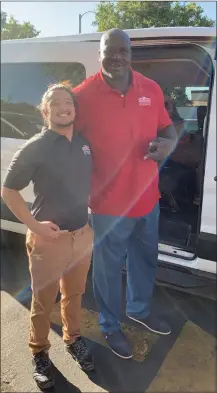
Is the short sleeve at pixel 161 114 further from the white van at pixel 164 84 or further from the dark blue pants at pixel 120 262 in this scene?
the dark blue pants at pixel 120 262

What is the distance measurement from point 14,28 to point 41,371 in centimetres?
133

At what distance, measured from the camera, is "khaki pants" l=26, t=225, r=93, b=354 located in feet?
4.54

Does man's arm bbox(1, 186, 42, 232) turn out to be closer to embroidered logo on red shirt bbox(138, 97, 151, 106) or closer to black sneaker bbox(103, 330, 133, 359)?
embroidered logo on red shirt bbox(138, 97, 151, 106)

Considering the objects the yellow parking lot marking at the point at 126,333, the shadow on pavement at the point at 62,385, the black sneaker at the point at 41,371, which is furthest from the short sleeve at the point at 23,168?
the shadow on pavement at the point at 62,385

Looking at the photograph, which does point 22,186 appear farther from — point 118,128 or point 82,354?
point 82,354

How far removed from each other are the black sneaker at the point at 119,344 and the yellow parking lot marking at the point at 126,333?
27mm

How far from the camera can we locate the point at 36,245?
1.37 m

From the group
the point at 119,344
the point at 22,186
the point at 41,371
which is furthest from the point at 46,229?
the point at 119,344

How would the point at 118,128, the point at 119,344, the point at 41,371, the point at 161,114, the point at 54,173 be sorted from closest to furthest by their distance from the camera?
the point at 54,173 < the point at 118,128 < the point at 161,114 < the point at 41,371 < the point at 119,344

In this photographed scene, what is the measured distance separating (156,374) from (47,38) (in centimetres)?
137

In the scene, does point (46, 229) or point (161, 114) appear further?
point (161, 114)

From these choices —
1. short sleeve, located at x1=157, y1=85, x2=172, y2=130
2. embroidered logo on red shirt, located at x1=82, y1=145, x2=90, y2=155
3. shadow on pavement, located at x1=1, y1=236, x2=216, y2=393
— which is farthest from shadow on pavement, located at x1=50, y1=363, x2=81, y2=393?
short sleeve, located at x1=157, y1=85, x2=172, y2=130

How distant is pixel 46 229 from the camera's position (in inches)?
49.4

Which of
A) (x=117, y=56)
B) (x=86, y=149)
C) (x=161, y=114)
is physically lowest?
(x=86, y=149)
